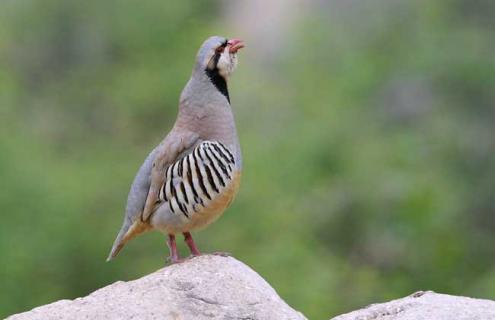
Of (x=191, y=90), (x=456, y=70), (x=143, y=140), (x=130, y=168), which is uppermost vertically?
(x=456, y=70)

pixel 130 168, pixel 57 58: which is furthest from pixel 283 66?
pixel 130 168

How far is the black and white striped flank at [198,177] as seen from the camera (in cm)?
859

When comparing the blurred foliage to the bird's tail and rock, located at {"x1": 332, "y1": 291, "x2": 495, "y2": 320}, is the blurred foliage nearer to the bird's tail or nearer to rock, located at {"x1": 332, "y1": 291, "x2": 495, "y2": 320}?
the bird's tail

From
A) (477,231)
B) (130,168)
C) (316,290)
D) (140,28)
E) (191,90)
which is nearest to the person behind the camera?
(191,90)

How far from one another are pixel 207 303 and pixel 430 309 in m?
1.29

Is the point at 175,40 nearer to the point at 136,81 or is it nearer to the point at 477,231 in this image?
the point at 136,81

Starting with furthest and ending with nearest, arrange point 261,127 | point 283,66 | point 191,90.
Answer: point 283,66 → point 261,127 → point 191,90

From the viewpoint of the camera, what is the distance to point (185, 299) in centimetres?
798

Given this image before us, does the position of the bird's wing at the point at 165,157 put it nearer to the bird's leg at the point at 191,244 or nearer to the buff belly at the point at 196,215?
the buff belly at the point at 196,215

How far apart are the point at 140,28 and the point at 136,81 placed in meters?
4.27

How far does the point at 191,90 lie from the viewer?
29.1 ft

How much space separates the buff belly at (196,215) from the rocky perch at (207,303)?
1.20 ft

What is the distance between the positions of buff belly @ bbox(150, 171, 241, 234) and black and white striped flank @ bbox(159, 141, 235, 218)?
3 cm

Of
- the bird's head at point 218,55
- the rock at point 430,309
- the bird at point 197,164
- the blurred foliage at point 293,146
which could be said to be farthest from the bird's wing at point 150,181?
the blurred foliage at point 293,146
